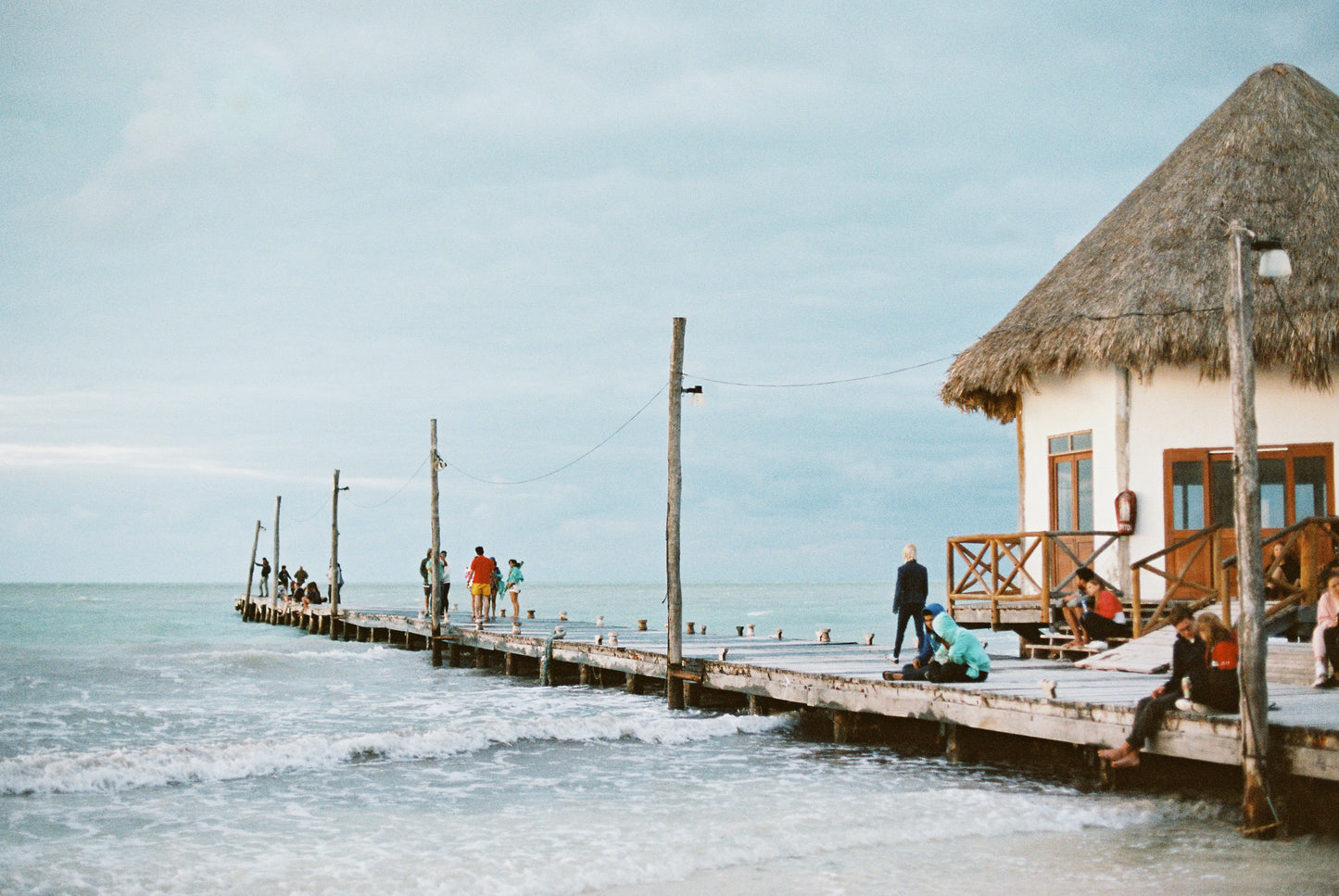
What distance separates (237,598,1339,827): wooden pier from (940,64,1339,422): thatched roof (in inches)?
174

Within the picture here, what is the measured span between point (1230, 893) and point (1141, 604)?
8596 millimetres

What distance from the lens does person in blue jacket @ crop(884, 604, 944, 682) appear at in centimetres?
1248

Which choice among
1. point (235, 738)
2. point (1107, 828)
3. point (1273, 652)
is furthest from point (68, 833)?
point (1273, 652)

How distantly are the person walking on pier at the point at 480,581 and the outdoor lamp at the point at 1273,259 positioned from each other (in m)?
18.5

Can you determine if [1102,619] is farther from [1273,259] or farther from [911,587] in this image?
[1273,259]

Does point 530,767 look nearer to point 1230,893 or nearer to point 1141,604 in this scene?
point 1230,893

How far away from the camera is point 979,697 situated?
11.2 meters

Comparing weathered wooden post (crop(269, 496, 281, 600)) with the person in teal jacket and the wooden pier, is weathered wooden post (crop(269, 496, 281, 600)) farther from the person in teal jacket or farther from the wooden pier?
the person in teal jacket

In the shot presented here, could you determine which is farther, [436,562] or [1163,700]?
[436,562]

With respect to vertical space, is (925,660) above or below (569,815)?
above

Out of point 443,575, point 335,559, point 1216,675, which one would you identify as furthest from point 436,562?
point 1216,675

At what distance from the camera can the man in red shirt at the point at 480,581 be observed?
24922 millimetres

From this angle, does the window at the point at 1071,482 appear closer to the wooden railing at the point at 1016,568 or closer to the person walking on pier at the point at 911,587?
the wooden railing at the point at 1016,568

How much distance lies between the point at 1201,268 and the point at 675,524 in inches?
321
